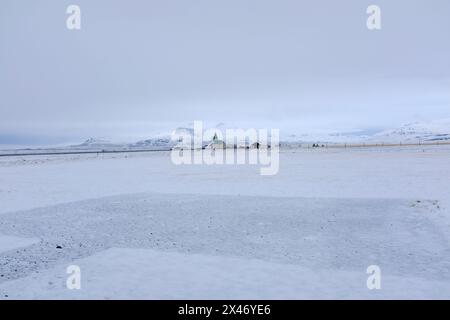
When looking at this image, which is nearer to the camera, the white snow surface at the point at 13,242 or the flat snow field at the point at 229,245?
the flat snow field at the point at 229,245

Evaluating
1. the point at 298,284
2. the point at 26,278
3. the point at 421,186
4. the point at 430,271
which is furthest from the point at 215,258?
the point at 421,186

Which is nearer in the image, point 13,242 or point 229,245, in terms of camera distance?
point 229,245

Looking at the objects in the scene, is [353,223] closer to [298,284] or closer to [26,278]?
[298,284]

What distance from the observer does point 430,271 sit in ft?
21.2

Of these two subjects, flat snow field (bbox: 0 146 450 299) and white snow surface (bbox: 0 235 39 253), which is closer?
flat snow field (bbox: 0 146 450 299)

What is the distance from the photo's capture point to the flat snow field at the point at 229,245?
19.5 ft

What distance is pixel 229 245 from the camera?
27.5 feet

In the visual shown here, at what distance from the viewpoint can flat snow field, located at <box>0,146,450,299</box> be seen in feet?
19.5
